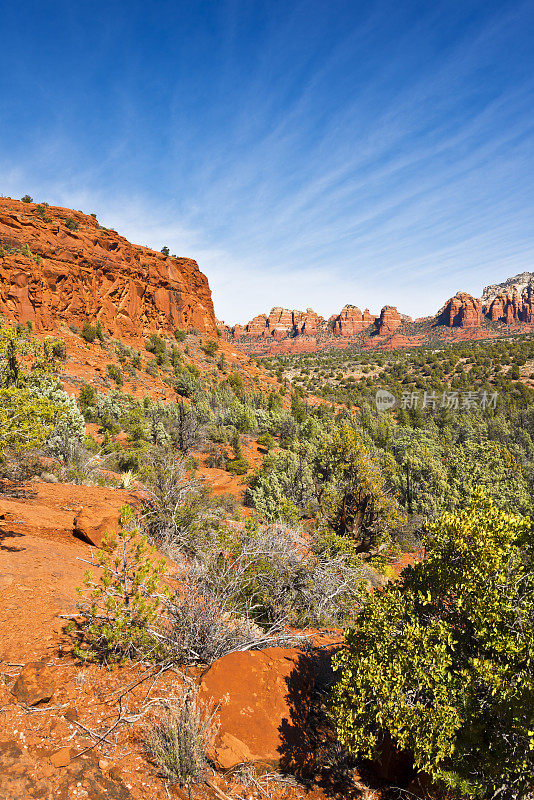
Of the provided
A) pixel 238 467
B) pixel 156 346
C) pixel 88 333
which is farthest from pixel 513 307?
pixel 88 333

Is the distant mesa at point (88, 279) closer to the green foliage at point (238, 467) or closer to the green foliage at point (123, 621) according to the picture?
the green foliage at point (238, 467)

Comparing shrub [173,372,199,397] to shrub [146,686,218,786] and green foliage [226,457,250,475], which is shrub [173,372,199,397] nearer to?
green foliage [226,457,250,475]

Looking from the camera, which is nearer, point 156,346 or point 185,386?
point 185,386

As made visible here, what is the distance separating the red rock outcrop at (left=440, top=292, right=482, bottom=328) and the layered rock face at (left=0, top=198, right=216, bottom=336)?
10660 cm

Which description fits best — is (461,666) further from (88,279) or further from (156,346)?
(88,279)

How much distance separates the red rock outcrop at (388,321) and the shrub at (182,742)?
13651 cm

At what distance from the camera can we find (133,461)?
16562mm

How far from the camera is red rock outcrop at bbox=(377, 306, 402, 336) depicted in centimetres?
13162

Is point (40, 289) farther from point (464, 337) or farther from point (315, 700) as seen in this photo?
point (464, 337)

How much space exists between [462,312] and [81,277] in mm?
126583

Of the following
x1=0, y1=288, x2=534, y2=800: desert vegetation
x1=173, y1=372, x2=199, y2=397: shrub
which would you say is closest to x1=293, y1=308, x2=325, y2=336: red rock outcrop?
x1=173, y1=372, x2=199, y2=397: shrub

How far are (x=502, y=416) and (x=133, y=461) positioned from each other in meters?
38.8

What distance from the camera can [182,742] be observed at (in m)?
2.92

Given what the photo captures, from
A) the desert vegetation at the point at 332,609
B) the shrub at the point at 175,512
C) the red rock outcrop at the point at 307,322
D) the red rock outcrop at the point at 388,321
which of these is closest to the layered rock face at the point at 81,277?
the desert vegetation at the point at 332,609
